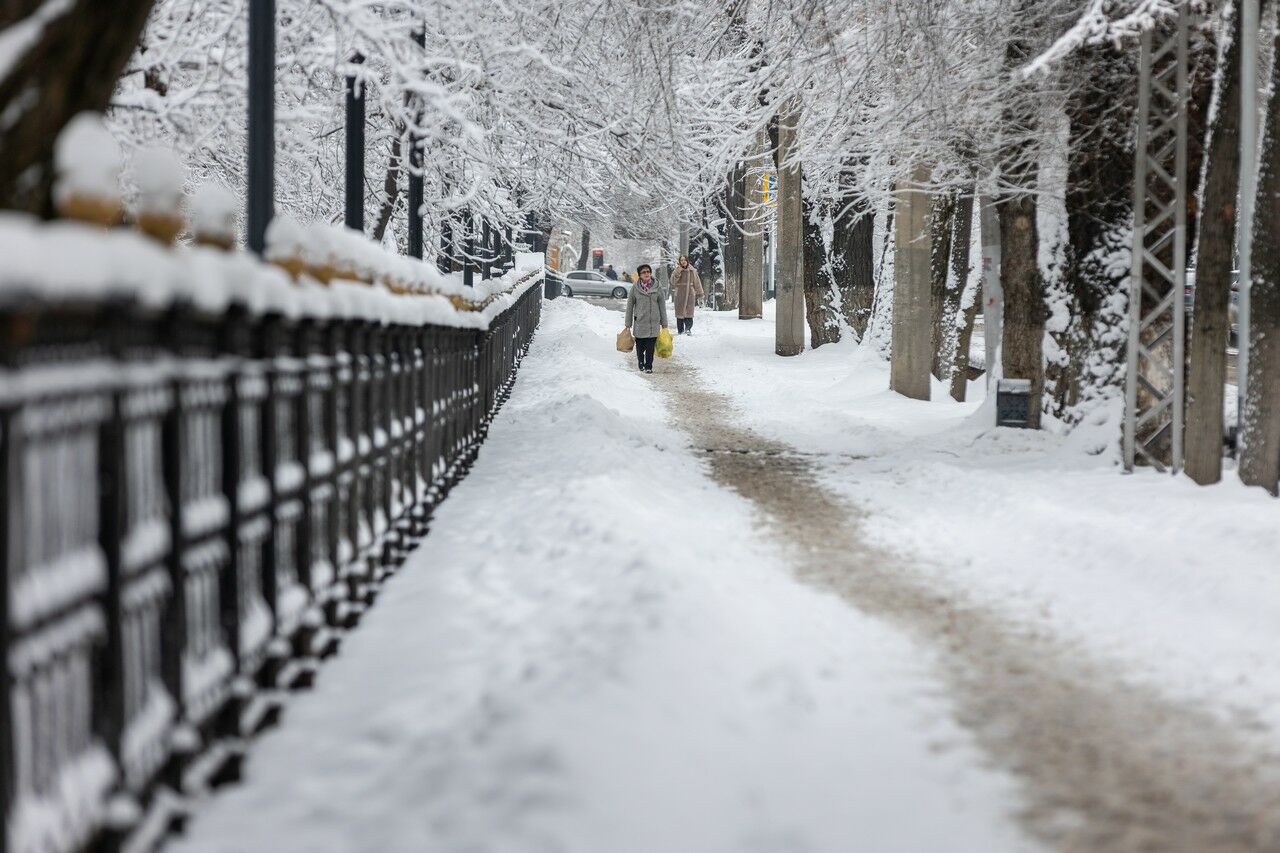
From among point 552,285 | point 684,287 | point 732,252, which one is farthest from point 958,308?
point 552,285

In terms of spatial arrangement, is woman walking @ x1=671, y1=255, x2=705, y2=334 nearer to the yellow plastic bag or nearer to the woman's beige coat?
the woman's beige coat

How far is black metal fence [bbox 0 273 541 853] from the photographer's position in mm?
2688

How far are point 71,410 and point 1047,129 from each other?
36.5 feet

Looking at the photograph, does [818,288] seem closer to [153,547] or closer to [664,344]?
[664,344]

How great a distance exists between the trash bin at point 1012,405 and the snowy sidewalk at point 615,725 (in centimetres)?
617

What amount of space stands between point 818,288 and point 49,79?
21759 millimetres

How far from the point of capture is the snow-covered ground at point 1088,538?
19.2 ft

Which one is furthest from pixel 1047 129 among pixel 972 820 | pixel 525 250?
pixel 525 250

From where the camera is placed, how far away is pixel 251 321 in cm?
416

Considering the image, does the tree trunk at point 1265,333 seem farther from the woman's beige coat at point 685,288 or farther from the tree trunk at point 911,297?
the woman's beige coat at point 685,288

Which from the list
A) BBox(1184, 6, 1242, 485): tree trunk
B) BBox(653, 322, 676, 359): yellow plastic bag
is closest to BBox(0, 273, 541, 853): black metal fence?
BBox(1184, 6, 1242, 485): tree trunk

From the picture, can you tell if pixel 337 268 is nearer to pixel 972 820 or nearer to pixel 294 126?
pixel 972 820

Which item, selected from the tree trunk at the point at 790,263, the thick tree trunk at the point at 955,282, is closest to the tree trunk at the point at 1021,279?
the thick tree trunk at the point at 955,282

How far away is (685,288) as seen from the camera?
31.2 m
